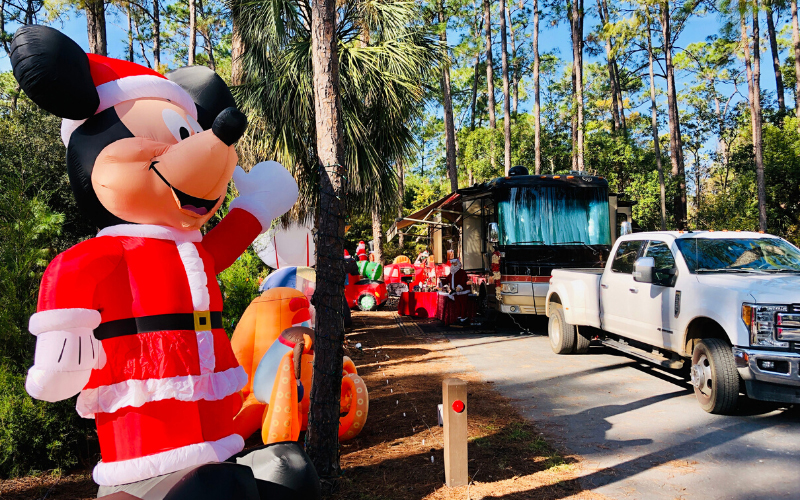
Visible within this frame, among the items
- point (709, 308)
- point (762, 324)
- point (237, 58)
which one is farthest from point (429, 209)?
point (762, 324)

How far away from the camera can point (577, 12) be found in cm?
2384

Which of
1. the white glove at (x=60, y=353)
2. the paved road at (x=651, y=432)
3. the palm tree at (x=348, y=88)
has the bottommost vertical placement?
the paved road at (x=651, y=432)

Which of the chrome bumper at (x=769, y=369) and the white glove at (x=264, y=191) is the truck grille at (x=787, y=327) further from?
the white glove at (x=264, y=191)

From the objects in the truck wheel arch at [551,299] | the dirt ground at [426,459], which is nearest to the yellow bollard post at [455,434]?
the dirt ground at [426,459]

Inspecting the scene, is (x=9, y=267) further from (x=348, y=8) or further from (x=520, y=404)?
(x=348, y=8)

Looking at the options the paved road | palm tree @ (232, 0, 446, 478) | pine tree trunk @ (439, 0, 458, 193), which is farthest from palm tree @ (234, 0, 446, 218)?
pine tree trunk @ (439, 0, 458, 193)

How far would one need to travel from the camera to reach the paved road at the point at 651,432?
4.02 m

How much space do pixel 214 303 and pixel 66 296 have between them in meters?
0.74

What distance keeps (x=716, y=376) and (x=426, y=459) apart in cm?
313

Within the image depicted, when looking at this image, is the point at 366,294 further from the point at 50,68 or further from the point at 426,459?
the point at 50,68

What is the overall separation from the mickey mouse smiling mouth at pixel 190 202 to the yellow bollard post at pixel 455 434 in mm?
2150

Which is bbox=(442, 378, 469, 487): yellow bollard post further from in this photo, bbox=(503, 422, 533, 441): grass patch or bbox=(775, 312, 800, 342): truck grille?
bbox=(775, 312, 800, 342): truck grille

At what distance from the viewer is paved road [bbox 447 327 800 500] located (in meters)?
4.02

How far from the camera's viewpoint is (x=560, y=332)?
9.10 metres
